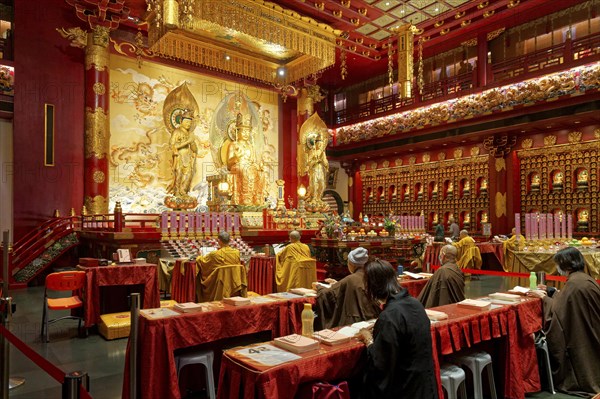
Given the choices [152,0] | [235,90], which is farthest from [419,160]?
[152,0]

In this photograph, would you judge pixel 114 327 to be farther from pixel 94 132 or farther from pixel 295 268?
pixel 94 132

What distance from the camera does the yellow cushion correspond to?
4440 millimetres

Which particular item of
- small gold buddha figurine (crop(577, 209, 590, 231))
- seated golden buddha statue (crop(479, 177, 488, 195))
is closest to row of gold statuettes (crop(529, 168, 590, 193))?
small gold buddha figurine (crop(577, 209, 590, 231))

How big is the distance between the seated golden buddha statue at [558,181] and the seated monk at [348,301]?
985 cm

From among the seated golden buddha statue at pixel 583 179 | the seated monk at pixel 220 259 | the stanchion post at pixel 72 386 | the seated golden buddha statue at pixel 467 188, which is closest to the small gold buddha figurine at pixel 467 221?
the seated golden buddha statue at pixel 467 188

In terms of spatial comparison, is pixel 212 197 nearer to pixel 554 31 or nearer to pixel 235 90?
pixel 235 90

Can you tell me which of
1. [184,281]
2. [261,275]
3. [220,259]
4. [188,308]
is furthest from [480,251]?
[188,308]

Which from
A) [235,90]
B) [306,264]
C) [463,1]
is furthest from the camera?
[235,90]

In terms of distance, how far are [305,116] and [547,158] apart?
7096 millimetres

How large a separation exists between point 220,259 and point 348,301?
1.99m

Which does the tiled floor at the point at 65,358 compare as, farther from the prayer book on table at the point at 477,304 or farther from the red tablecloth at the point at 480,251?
the red tablecloth at the point at 480,251

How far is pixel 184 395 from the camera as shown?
3.02 metres

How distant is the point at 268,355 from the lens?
200 centimetres

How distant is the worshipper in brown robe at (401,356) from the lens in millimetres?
1918
